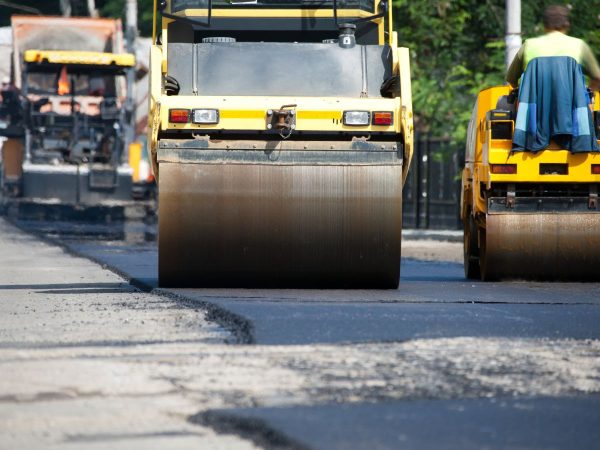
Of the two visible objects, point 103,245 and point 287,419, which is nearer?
point 287,419

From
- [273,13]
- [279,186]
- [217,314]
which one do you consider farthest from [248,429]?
[273,13]

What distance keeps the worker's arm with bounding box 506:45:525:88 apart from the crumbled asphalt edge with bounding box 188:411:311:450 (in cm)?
803

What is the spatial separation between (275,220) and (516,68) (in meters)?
2.94

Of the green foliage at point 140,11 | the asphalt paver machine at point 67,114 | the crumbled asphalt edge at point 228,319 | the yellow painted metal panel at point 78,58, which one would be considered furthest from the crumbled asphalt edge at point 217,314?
the green foliage at point 140,11

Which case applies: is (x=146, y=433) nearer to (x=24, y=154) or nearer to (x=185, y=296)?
(x=185, y=296)

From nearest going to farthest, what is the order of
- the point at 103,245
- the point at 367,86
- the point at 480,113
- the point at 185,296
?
the point at 185,296 < the point at 367,86 < the point at 480,113 < the point at 103,245

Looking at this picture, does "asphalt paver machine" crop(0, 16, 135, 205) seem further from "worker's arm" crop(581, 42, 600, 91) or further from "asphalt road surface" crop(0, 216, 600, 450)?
"asphalt road surface" crop(0, 216, 600, 450)

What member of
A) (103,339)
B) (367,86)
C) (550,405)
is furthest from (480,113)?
(550,405)

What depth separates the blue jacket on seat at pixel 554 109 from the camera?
1312cm

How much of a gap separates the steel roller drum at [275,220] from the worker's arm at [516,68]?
2248 mm

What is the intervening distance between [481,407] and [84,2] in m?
40.4

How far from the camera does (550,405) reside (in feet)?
20.3

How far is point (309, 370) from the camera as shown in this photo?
277 inches

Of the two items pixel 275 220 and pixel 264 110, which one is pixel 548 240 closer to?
pixel 275 220
